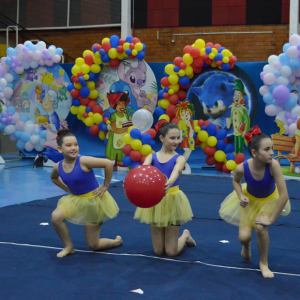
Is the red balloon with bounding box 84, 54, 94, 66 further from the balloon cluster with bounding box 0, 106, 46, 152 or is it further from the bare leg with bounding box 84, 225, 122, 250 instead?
the bare leg with bounding box 84, 225, 122, 250

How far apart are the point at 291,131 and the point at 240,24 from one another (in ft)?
15.2

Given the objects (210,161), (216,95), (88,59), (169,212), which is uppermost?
(88,59)

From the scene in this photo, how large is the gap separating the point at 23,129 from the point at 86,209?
20.7 feet

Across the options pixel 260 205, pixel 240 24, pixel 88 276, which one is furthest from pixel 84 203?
pixel 240 24

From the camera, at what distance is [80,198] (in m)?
3.06

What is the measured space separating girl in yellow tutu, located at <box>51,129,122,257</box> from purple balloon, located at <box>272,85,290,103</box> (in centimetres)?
470

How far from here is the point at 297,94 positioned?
7.05 meters

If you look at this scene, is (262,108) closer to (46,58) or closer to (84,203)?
(46,58)

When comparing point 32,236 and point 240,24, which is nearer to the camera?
point 32,236

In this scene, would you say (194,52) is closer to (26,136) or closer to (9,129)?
(26,136)

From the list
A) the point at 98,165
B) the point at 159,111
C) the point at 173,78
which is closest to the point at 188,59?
the point at 173,78

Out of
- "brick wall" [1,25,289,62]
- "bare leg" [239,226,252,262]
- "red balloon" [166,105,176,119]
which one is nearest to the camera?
"bare leg" [239,226,252,262]

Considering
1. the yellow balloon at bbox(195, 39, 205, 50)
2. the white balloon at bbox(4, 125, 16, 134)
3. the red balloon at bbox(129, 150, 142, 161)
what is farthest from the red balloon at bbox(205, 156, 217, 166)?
the white balloon at bbox(4, 125, 16, 134)

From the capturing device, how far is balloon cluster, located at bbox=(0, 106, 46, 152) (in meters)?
8.66
